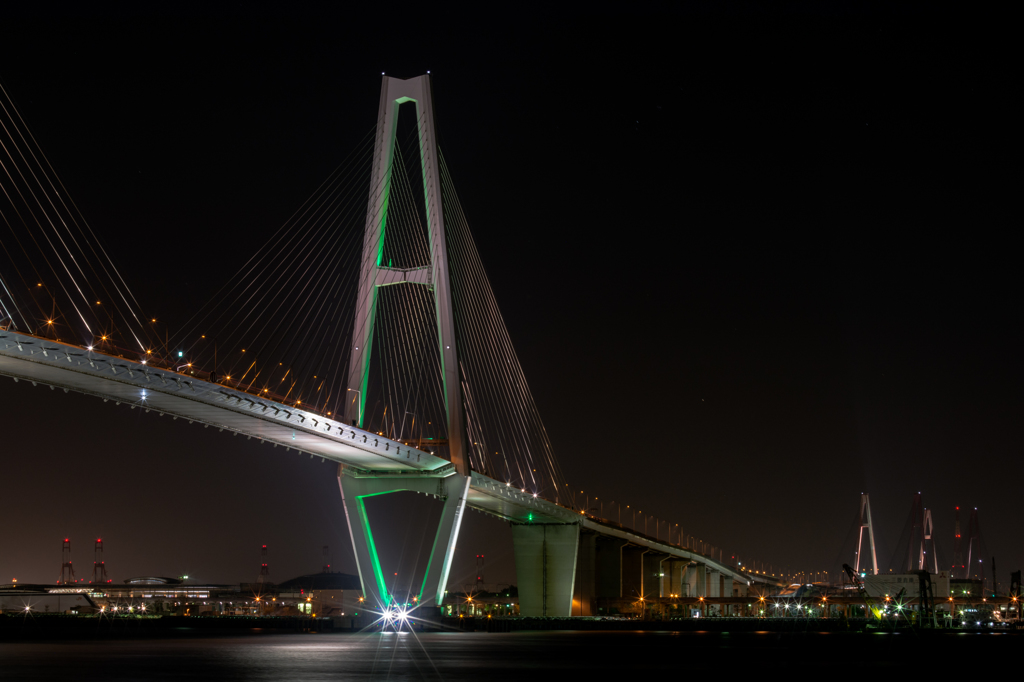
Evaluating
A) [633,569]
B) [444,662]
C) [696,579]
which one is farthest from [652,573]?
[444,662]

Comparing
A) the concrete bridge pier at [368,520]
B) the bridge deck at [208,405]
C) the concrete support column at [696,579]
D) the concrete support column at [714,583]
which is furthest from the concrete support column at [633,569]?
the concrete bridge pier at [368,520]

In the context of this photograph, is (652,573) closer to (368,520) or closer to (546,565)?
(546,565)

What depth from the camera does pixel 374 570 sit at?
52.9 m

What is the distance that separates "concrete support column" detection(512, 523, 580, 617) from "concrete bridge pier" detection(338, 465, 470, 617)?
2713 cm

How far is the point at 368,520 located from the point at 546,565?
30068 millimetres

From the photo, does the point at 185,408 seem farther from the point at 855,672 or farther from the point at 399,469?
the point at 855,672

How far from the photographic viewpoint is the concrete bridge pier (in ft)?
174

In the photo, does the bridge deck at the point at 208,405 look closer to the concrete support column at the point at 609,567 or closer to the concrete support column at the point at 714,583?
the concrete support column at the point at 609,567

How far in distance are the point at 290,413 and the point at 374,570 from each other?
13.6 metres

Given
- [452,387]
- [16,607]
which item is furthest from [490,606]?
[452,387]

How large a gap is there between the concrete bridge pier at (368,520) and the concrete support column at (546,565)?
1068 inches

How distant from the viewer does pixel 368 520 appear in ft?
176

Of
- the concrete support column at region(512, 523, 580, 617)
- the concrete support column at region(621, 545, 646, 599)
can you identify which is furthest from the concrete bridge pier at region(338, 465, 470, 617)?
the concrete support column at region(621, 545, 646, 599)

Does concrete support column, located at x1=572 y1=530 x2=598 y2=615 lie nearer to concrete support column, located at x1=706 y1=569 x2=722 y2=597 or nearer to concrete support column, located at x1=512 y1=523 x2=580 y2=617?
concrete support column, located at x1=512 y1=523 x2=580 y2=617
